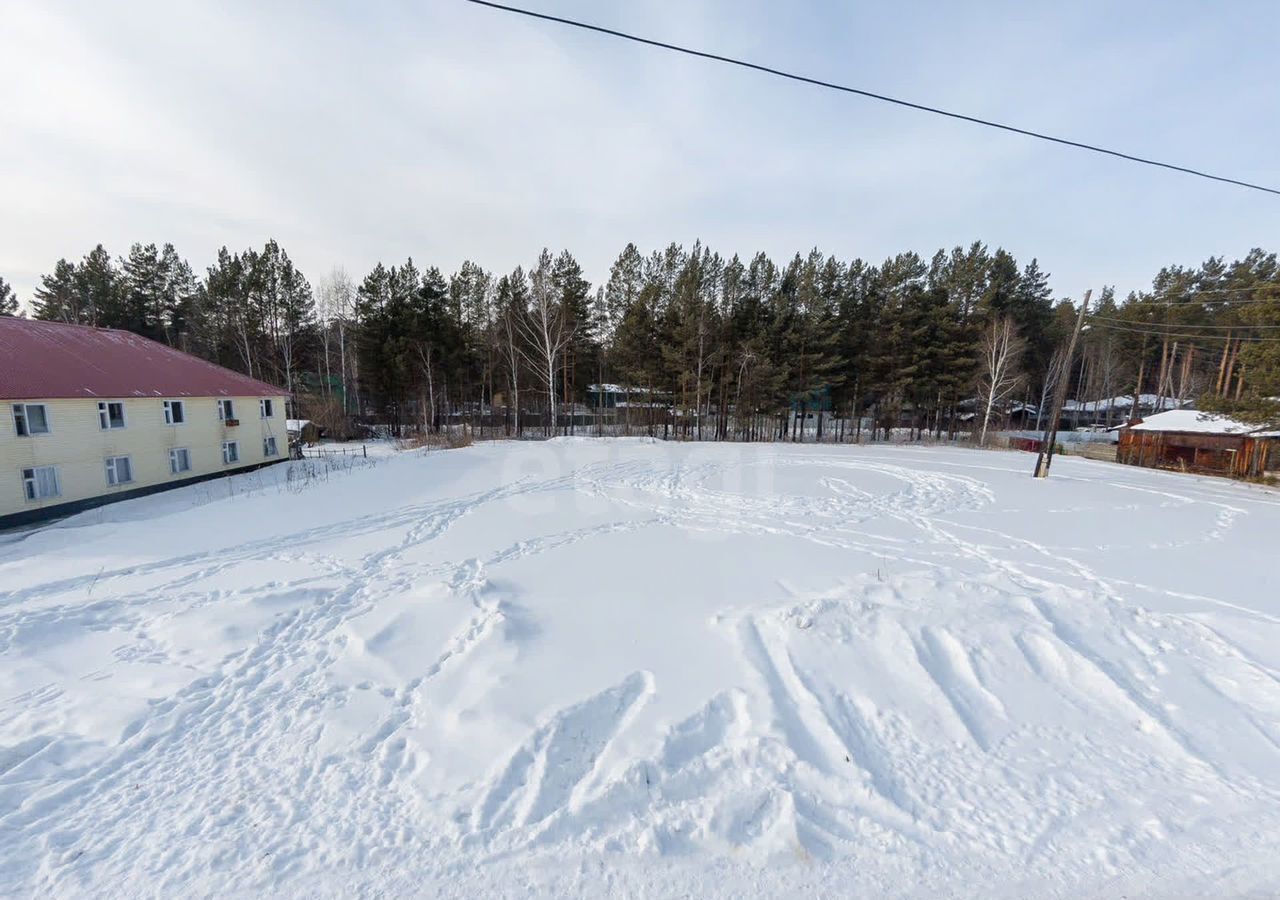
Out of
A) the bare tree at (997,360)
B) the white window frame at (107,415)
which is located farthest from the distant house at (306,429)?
the bare tree at (997,360)

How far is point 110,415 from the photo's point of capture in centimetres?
1611

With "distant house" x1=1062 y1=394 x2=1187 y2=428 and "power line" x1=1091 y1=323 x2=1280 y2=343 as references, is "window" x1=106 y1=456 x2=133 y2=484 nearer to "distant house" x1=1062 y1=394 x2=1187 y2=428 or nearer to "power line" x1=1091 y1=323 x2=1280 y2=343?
"power line" x1=1091 y1=323 x2=1280 y2=343

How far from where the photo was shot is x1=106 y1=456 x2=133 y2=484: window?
52.3 feet

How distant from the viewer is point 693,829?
9.47 feet

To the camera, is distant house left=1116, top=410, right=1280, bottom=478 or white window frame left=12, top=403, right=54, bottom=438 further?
distant house left=1116, top=410, right=1280, bottom=478

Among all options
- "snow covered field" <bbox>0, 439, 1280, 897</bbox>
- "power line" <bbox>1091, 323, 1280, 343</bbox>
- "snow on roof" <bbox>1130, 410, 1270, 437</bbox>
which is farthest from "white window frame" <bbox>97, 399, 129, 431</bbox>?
"power line" <bbox>1091, 323, 1280, 343</bbox>

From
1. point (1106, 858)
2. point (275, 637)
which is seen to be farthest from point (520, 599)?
point (1106, 858)

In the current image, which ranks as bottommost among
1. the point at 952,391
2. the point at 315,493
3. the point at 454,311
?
the point at 315,493

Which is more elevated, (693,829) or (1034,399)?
(1034,399)

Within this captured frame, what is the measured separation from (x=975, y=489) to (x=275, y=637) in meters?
16.4

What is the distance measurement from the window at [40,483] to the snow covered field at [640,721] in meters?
A: 10.1

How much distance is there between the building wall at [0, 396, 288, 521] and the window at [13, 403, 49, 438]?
4.2 inches

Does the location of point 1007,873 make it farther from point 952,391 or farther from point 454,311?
point 454,311

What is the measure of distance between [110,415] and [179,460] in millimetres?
2883
